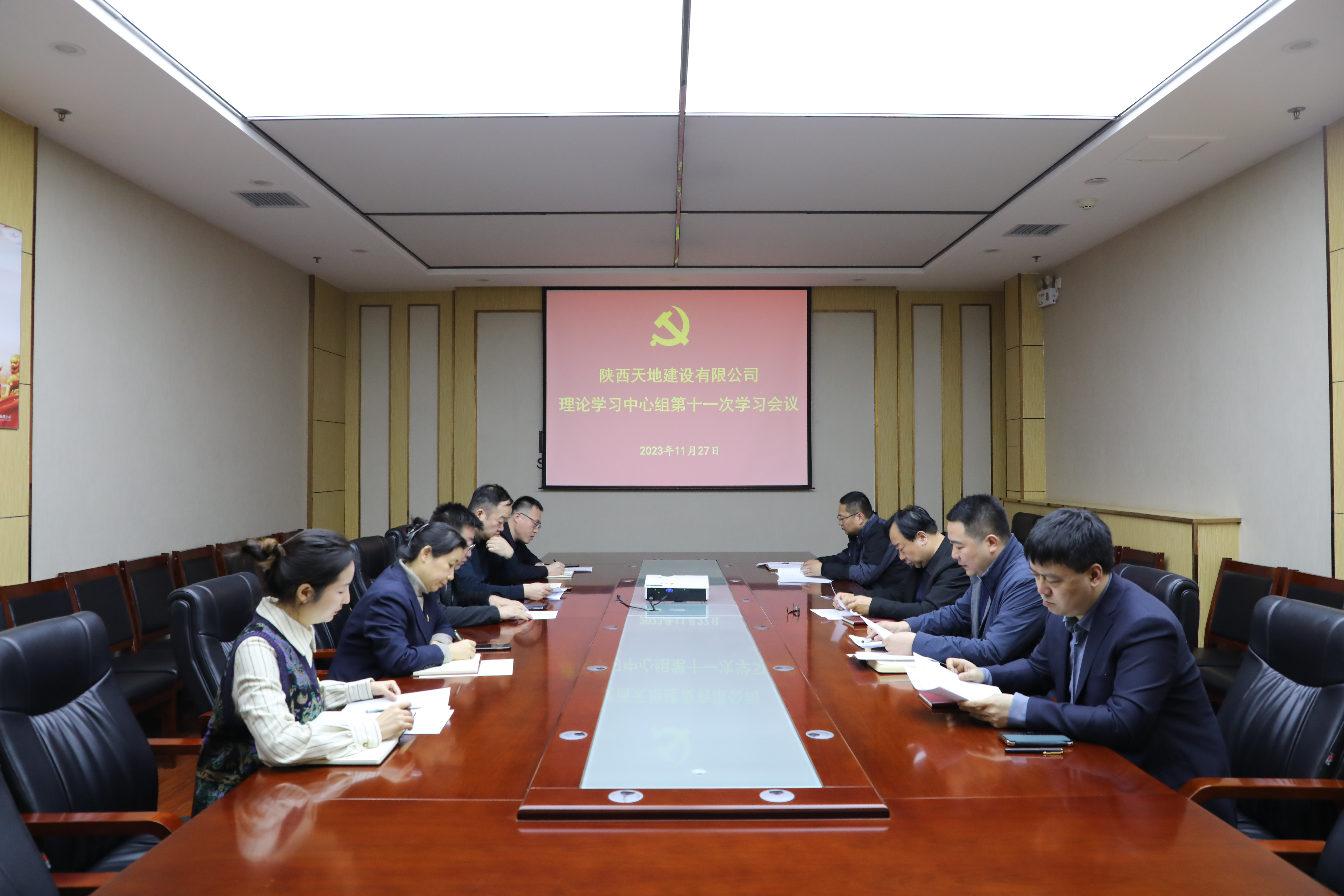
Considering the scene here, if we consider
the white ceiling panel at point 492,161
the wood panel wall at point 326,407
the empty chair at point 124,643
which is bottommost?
the empty chair at point 124,643

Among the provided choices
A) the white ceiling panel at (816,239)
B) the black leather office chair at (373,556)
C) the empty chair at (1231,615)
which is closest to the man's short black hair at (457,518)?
the black leather office chair at (373,556)

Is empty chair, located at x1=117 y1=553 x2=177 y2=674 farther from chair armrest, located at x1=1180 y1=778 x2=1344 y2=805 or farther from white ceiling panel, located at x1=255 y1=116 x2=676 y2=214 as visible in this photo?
chair armrest, located at x1=1180 y1=778 x2=1344 y2=805

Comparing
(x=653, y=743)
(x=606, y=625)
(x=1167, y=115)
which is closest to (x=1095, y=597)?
(x=653, y=743)

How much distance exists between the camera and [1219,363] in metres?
5.34

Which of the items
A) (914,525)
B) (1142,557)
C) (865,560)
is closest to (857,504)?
(865,560)

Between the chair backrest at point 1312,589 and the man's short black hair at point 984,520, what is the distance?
174 cm

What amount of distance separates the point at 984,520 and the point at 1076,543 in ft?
3.13

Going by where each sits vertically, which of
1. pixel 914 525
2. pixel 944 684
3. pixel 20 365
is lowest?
pixel 944 684

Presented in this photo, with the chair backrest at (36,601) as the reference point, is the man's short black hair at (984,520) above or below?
above

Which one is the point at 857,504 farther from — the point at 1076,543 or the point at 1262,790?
the point at 1262,790

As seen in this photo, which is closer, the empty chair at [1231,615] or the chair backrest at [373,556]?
the empty chair at [1231,615]

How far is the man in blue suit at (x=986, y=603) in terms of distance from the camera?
284 cm

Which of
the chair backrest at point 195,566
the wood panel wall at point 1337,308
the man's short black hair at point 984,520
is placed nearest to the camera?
the man's short black hair at point 984,520

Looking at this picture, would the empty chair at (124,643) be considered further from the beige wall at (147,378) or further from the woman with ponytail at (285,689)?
the woman with ponytail at (285,689)
